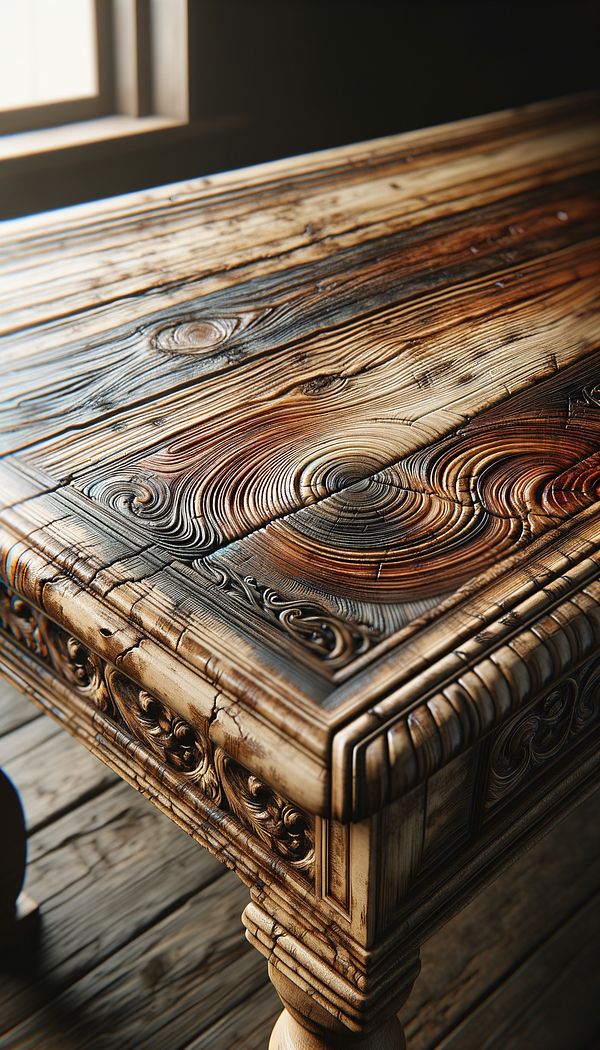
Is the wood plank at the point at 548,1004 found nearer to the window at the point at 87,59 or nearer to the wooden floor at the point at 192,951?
the wooden floor at the point at 192,951

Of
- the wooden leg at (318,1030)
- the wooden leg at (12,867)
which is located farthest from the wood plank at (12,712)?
the wooden leg at (318,1030)

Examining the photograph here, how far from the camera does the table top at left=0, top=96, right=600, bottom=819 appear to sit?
1.69 feet

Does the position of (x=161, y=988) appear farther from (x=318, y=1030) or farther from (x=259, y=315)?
(x=259, y=315)

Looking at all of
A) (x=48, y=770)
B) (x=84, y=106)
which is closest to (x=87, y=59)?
(x=84, y=106)

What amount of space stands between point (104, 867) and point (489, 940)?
448 mm

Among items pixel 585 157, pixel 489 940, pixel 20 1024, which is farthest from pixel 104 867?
pixel 585 157

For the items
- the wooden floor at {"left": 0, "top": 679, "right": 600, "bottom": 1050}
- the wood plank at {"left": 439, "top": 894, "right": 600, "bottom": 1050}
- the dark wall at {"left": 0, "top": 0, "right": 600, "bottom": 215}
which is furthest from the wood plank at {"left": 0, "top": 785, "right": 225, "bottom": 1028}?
the dark wall at {"left": 0, "top": 0, "right": 600, "bottom": 215}

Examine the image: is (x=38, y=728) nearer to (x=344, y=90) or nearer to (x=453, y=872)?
(x=453, y=872)

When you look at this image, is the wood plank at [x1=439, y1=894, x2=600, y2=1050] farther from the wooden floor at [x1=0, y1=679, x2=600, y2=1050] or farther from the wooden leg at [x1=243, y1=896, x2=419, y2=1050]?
the wooden leg at [x1=243, y1=896, x2=419, y2=1050]

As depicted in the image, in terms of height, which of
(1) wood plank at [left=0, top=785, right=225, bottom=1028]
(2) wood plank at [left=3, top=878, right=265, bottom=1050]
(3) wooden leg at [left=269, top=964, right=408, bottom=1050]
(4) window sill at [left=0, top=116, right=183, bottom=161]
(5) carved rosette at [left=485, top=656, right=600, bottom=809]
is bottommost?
(1) wood plank at [left=0, top=785, right=225, bottom=1028]

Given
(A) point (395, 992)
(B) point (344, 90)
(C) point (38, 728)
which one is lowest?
(C) point (38, 728)

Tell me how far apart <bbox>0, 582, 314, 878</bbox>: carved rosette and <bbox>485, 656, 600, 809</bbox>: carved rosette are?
13 centimetres

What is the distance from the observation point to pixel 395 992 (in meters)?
0.60

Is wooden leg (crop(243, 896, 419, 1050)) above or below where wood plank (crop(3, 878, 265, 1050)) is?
above
